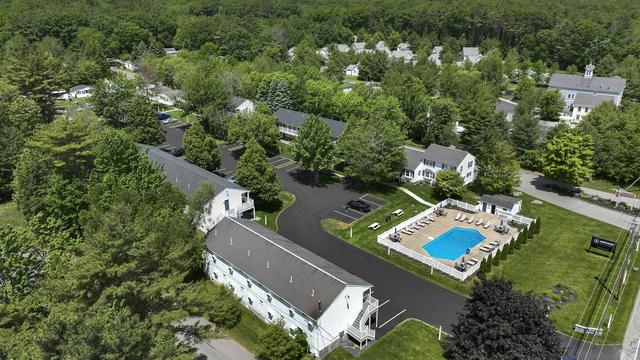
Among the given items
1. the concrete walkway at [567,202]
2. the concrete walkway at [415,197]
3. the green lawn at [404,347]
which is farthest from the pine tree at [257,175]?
the concrete walkway at [567,202]

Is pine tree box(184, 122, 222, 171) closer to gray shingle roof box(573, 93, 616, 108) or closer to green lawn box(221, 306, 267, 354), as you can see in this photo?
green lawn box(221, 306, 267, 354)

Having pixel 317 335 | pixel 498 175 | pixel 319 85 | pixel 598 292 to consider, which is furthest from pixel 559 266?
pixel 319 85

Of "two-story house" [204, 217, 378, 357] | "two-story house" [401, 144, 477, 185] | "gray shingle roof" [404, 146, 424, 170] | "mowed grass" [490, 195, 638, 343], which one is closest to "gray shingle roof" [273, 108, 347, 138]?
"gray shingle roof" [404, 146, 424, 170]

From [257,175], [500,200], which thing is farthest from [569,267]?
[257,175]

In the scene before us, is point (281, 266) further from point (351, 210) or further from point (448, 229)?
point (448, 229)

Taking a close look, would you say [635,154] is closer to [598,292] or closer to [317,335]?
[598,292]

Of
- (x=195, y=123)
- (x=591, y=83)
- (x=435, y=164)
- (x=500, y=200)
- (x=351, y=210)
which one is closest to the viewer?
(x=500, y=200)
